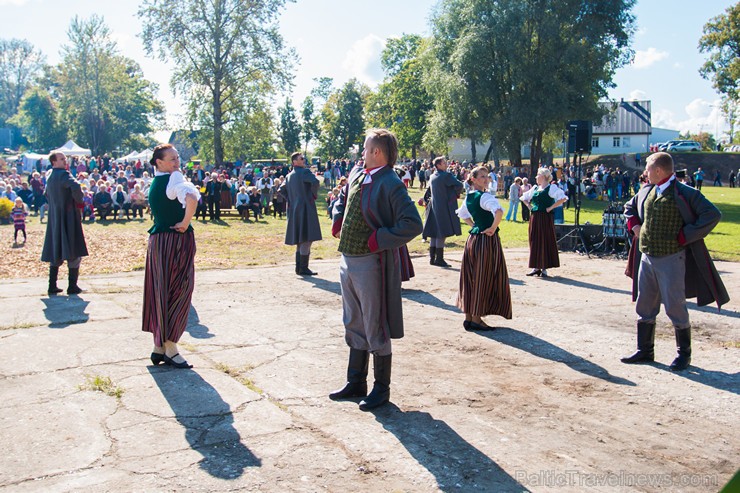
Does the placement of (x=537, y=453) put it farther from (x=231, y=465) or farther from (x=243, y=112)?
(x=243, y=112)

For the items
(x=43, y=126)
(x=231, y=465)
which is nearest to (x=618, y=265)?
(x=231, y=465)

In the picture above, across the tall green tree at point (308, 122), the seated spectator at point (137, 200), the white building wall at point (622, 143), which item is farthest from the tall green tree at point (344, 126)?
the seated spectator at point (137, 200)

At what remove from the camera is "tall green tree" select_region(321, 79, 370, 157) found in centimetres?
6406

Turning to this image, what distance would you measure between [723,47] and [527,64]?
69.5ft

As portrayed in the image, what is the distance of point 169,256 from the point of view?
5.80 meters

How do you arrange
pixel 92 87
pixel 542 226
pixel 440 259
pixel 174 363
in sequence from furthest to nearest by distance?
pixel 92 87 → pixel 440 259 → pixel 542 226 → pixel 174 363

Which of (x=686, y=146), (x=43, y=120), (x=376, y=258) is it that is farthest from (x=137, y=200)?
(x=43, y=120)

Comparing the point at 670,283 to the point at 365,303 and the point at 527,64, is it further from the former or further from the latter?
the point at 527,64

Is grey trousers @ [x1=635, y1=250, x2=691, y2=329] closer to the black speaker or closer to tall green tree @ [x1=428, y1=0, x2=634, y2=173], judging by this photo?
the black speaker

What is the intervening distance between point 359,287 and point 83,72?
63.7 m

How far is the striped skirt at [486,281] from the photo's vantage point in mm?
7438

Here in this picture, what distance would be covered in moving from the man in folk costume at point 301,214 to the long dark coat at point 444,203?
215cm

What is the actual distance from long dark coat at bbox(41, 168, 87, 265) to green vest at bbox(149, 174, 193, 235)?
3951mm

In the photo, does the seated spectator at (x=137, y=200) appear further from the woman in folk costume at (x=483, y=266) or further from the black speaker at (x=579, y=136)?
the woman in folk costume at (x=483, y=266)
